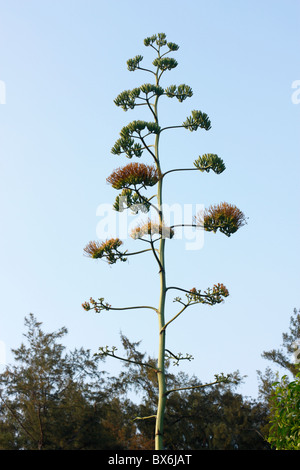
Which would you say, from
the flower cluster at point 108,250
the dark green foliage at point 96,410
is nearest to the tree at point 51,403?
the dark green foliage at point 96,410

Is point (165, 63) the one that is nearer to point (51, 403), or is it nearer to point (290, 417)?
point (290, 417)

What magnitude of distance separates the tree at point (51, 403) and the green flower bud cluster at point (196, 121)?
41.9 feet

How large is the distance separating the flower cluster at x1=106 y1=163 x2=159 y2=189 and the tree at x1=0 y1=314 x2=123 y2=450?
12.7 m

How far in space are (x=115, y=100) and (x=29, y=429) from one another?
1350 centimetres

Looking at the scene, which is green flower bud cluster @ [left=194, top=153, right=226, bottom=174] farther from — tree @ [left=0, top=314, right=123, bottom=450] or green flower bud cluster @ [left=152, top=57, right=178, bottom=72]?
tree @ [left=0, top=314, right=123, bottom=450]

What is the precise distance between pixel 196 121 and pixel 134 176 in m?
1.16

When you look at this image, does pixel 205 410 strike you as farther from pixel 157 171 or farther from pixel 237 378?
pixel 157 171

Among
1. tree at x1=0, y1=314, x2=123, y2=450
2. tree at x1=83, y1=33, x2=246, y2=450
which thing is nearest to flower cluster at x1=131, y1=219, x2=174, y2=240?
tree at x1=83, y1=33, x2=246, y2=450

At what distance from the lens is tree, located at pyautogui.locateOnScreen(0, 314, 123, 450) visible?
657 inches

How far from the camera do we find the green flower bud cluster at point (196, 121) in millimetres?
6023

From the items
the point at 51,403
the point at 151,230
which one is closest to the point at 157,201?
the point at 151,230

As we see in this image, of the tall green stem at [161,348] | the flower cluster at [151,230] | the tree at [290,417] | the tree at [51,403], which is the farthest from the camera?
the tree at [51,403]

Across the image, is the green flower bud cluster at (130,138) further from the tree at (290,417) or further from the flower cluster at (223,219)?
the tree at (290,417)

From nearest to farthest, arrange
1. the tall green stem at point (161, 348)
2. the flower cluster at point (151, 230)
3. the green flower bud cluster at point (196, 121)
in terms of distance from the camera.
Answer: the tall green stem at point (161, 348) < the flower cluster at point (151, 230) < the green flower bud cluster at point (196, 121)
